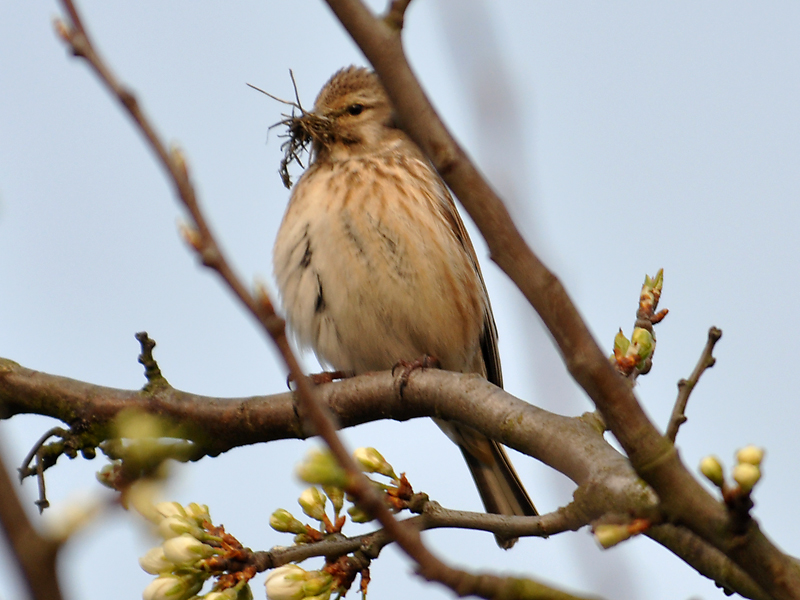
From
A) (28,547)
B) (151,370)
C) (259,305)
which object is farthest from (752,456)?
(151,370)

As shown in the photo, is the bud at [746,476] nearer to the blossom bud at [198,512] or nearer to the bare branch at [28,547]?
the bare branch at [28,547]

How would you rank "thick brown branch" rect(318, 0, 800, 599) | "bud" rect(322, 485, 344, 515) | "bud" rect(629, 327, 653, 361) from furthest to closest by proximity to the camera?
"bud" rect(629, 327, 653, 361) < "bud" rect(322, 485, 344, 515) < "thick brown branch" rect(318, 0, 800, 599)

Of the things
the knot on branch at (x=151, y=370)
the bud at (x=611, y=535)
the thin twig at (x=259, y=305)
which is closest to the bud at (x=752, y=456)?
the bud at (x=611, y=535)

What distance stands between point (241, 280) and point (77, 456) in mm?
3315

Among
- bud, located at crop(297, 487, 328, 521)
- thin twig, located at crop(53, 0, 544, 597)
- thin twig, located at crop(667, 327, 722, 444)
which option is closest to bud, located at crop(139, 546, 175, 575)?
bud, located at crop(297, 487, 328, 521)

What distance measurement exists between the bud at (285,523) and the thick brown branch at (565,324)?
1924mm

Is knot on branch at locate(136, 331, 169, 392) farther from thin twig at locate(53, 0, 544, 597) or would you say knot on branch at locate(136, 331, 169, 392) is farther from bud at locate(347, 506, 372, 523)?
thin twig at locate(53, 0, 544, 597)

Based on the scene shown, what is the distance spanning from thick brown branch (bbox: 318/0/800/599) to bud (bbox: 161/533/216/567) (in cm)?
173

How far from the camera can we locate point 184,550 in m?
3.24

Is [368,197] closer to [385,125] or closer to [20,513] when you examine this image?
[385,125]

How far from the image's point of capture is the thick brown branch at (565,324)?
2.04m

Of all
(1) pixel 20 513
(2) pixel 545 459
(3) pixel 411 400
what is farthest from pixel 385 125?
(1) pixel 20 513

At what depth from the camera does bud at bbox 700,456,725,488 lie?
7.12 ft

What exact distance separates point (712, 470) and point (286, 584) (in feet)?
5.65
